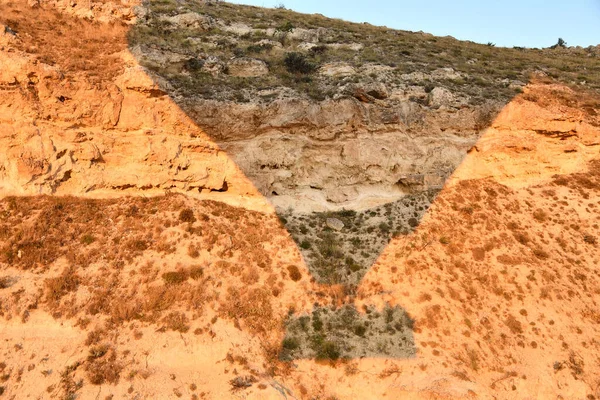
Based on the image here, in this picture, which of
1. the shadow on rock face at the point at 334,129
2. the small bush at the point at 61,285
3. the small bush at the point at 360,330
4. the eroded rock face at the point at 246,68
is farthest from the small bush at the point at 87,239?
the eroded rock face at the point at 246,68

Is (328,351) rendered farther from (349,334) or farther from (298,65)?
(298,65)

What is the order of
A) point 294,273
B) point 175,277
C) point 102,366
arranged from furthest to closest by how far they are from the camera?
point 294,273 < point 175,277 < point 102,366

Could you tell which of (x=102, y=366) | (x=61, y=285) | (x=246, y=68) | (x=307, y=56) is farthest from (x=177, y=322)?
(x=307, y=56)

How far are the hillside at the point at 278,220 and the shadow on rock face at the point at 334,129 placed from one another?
0.36 feet

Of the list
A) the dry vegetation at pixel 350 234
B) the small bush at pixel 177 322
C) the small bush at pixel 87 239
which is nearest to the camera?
the small bush at pixel 177 322

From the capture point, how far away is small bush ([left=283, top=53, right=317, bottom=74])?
73.9 feet

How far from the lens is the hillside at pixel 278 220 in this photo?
12.5 meters

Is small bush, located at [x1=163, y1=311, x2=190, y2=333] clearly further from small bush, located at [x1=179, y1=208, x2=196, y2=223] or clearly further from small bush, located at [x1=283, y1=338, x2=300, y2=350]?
small bush, located at [x1=179, y1=208, x2=196, y2=223]

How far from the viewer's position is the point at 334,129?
19266 mm

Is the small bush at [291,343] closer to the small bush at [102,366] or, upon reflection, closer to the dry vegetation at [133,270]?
the dry vegetation at [133,270]

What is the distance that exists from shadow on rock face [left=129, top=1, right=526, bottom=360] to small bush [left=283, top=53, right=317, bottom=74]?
9cm

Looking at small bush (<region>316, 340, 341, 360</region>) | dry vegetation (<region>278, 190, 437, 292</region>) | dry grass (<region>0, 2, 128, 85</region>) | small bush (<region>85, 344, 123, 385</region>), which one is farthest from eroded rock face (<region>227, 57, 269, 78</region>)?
small bush (<region>85, 344, 123, 385</region>)

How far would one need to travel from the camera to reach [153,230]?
1562 cm

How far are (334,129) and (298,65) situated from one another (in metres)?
5.95
